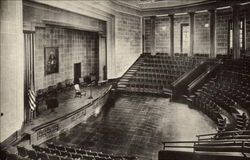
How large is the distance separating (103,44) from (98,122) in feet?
27.1

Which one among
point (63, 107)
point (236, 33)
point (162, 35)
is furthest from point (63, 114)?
point (162, 35)

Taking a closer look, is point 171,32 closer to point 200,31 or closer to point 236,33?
point 200,31

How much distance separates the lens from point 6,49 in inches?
334

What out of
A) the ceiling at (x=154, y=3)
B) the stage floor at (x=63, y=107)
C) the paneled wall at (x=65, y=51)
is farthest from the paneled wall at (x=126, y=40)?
the stage floor at (x=63, y=107)

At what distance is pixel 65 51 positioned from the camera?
18703 mm

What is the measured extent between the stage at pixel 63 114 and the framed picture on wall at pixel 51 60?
167 cm

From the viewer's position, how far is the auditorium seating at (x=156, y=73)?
19969 mm

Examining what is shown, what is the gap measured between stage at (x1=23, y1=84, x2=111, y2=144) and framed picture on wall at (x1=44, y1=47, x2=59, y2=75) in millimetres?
1672

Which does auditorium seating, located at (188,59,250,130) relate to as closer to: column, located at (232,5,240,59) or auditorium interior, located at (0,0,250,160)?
auditorium interior, located at (0,0,250,160)

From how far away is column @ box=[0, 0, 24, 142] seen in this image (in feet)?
27.5

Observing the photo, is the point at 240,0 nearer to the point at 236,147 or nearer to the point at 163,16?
the point at 163,16

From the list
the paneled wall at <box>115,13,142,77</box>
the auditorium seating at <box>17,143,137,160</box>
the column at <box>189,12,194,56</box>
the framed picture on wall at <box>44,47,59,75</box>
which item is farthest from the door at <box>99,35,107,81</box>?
→ the auditorium seating at <box>17,143,137,160</box>

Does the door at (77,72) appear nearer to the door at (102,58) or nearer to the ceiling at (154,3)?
the door at (102,58)

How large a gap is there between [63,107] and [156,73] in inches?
374
